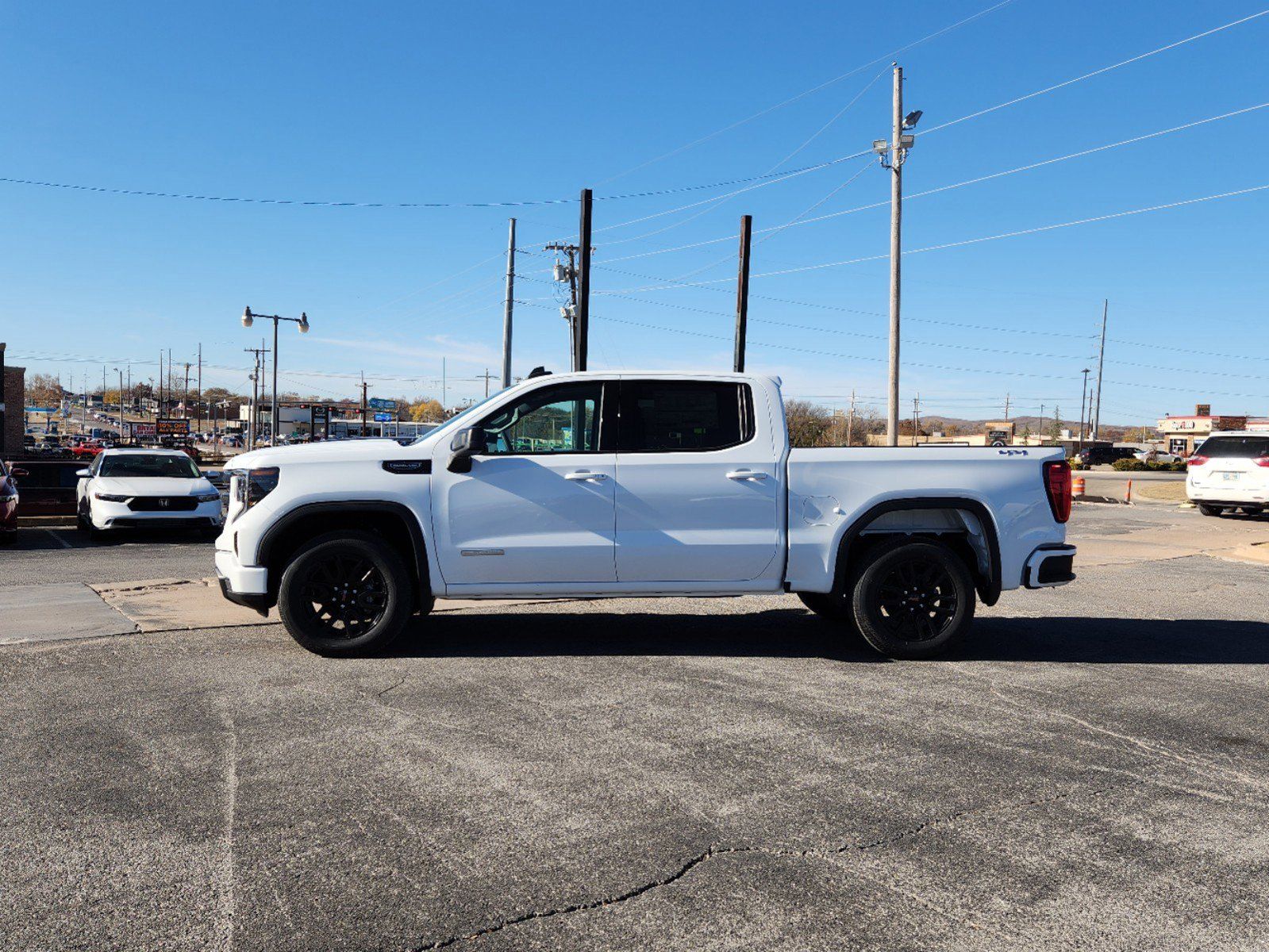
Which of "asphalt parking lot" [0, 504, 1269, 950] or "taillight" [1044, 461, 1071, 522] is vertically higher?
"taillight" [1044, 461, 1071, 522]

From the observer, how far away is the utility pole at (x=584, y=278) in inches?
1007

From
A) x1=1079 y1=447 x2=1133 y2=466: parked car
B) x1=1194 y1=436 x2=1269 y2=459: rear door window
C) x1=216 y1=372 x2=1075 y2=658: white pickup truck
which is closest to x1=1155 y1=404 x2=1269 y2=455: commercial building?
x1=1079 y1=447 x2=1133 y2=466: parked car

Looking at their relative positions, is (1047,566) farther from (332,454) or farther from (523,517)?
(332,454)

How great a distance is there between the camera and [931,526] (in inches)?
292

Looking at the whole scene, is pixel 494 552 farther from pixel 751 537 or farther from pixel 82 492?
pixel 82 492

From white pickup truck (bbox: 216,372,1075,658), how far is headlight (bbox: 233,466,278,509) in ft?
0.04

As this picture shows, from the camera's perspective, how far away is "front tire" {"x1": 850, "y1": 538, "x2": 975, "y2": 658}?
23.6 ft

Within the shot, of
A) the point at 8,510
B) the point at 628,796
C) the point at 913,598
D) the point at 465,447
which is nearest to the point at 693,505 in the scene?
the point at 465,447

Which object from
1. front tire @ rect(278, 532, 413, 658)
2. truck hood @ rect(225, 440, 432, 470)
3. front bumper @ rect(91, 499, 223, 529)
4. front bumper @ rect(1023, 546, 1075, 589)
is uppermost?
truck hood @ rect(225, 440, 432, 470)

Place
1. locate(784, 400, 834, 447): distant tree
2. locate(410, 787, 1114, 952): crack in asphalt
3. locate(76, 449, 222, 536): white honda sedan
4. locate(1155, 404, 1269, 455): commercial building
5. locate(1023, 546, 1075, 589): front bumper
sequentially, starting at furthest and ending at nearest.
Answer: locate(1155, 404, 1269, 455): commercial building, locate(784, 400, 834, 447): distant tree, locate(76, 449, 222, 536): white honda sedan, locate(1023, 546, 1075, 589): front bumper, locate(410, 787, 1114, 952): crack in asphalt

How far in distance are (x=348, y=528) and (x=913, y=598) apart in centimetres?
408

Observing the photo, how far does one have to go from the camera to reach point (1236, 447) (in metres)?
22.4

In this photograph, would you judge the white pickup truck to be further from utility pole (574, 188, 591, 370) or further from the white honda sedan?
utility pole (574, 188, 591, 370)

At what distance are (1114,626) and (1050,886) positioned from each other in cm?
606
